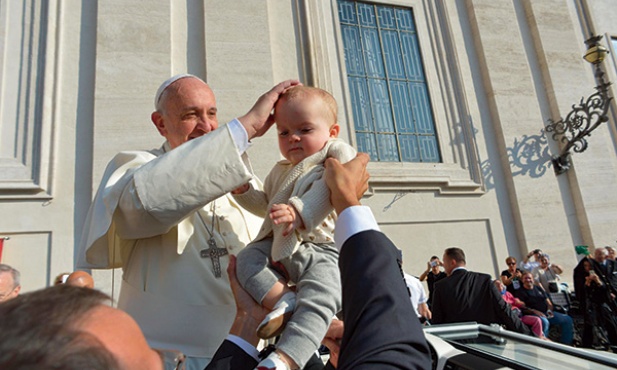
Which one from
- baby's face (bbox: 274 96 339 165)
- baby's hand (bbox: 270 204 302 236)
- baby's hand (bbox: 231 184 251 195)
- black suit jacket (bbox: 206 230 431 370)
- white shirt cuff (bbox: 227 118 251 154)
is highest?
baby's face (bbox: 274 96 339 165)

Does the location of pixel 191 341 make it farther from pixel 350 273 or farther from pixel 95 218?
pixel 350 273

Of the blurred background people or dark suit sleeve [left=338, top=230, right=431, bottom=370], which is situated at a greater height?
the blurred background people

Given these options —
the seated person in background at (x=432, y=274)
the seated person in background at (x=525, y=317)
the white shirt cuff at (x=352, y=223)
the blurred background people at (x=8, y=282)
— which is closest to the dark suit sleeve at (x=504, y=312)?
the seated person in background at (x=525, y=317)

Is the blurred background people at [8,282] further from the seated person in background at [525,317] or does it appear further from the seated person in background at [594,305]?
the seated person in background at [594,305]

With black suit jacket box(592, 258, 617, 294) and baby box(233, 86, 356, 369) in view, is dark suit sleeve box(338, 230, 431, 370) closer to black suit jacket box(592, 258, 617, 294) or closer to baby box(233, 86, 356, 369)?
baby box(233, 86, 356, 369)

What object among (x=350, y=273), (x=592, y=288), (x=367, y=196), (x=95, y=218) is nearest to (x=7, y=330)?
(x=350, y=273)

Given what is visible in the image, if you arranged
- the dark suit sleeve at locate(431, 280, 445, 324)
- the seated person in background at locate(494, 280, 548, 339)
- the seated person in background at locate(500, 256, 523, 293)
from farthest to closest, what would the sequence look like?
1. the seated person in background at locate(500, 256, 523, 293)
2. the seated person in background at locate(494, 280, 548, 339)
3. the dark suit sleeve at locate(431, 280, 445, 324)

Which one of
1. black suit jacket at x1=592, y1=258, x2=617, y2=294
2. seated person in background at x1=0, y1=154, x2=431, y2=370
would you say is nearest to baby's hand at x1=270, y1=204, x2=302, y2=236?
seated person in background at x1=0, y1=154, x2=431, y2=370

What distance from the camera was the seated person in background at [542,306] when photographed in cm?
652

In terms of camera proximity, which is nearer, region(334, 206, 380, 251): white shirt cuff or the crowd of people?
the crowd of people

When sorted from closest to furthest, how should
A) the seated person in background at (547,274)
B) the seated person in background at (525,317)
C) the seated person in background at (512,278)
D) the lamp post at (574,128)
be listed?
1. the seated person in background at (525,317)
2. the seated person in background at (512,278)
3. the seated person in background at (547,274)
4. the lamp post at (574,128)

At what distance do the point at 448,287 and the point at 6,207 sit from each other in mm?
5817

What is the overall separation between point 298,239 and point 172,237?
486 mm

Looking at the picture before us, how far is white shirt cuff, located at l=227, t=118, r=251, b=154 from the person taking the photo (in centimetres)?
147
